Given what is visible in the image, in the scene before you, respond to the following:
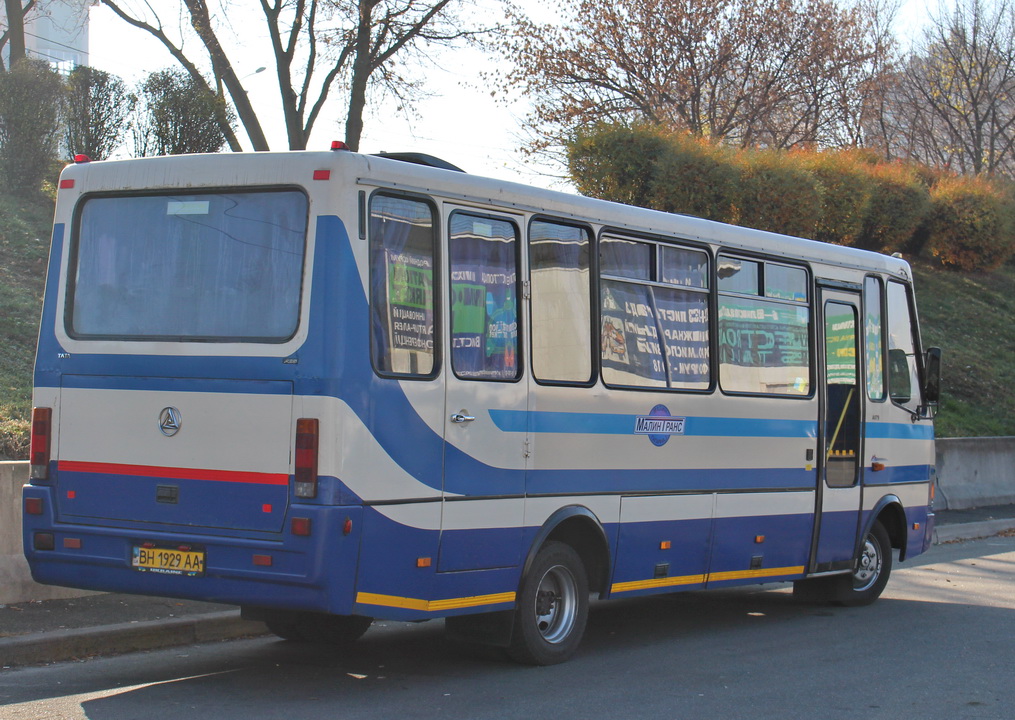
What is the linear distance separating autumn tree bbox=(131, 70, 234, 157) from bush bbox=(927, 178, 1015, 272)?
17.5 meters

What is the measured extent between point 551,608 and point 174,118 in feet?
49.5

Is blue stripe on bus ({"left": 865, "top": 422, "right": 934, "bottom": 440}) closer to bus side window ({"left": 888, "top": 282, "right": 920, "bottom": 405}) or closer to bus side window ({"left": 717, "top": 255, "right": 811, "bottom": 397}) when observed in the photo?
bus side window ({"left": 888, "top": 282, "right": 920, "bottom": 405})

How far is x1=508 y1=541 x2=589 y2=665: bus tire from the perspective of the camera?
307 inches

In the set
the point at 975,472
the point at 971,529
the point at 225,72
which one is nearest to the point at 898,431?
the point at 971,529

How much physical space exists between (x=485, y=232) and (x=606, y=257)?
1262mm

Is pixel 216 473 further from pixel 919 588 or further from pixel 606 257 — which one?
pixel 919 588

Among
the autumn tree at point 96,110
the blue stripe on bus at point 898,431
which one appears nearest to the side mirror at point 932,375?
the blue stripe on bus at point 898,431

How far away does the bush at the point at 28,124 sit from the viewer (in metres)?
20.4

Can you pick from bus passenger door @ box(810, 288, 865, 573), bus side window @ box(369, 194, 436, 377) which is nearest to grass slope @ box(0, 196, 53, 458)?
bus side window @ box(369, 194, 436, 377)

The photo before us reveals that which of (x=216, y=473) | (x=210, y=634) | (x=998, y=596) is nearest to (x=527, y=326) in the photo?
(x=216, y=473)

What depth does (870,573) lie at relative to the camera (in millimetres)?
11453

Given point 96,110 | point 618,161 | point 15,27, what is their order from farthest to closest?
point 15,27, point 618,161, point 96,110

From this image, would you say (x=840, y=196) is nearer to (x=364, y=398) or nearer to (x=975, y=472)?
(x=975, y=472)

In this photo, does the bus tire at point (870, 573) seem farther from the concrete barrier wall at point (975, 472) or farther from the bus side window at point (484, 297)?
the concrete barrier wall at point (975, 472)
